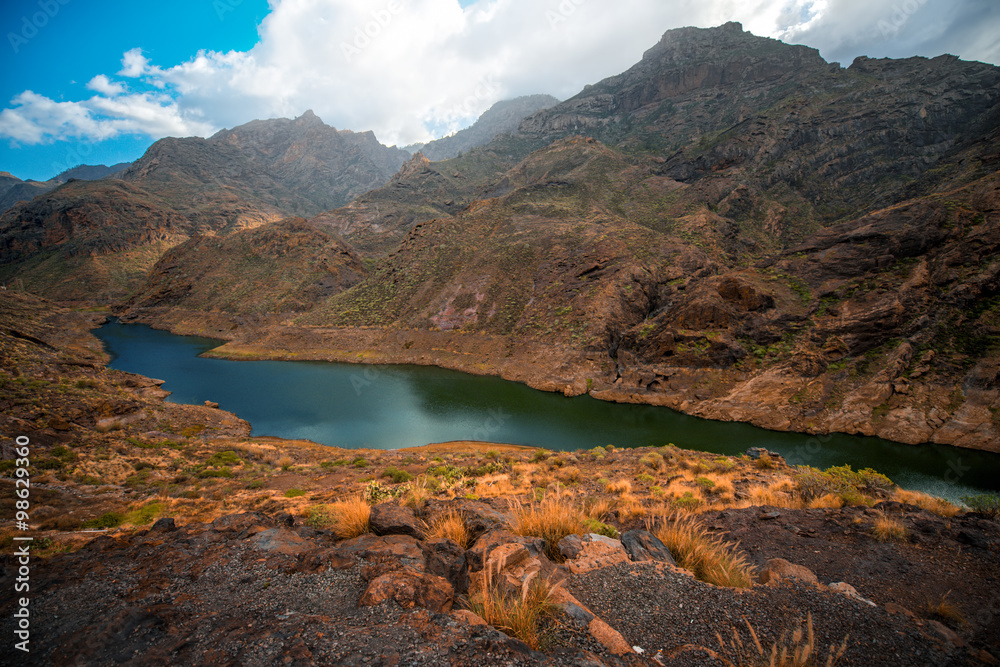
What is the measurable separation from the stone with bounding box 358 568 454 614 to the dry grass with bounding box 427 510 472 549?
1323 mm

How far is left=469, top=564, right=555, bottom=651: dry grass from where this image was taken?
3.12 m

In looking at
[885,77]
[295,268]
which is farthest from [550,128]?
[295,268]

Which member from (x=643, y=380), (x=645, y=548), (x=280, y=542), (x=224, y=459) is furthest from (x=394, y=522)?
(x=643, y=380)

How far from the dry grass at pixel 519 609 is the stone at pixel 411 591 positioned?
304 millimetres

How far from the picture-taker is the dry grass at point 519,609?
10.3 feet

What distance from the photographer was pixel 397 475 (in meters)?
13.3

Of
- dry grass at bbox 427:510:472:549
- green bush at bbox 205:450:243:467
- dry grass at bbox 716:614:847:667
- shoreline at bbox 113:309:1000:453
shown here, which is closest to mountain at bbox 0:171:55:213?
shoreline at bbox 113:309:1000:453

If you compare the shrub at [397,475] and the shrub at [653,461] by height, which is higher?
the shrub at [653,461]

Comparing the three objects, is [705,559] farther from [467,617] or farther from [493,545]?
[467,617]

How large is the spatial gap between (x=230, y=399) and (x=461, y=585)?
111 ft

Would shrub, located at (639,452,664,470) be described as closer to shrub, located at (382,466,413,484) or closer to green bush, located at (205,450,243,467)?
shrub, located at (382,466,413,484)

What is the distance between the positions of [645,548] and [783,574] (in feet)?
4.95

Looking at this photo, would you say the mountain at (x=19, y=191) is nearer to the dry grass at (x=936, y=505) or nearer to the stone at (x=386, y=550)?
the stone at (x=386, y=550)

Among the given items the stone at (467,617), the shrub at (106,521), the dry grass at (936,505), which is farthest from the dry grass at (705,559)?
the shrub at (106,521)
